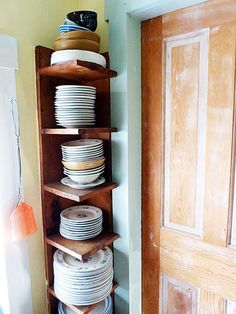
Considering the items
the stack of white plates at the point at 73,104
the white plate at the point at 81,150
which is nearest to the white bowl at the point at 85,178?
the white plate at the point at 81,150

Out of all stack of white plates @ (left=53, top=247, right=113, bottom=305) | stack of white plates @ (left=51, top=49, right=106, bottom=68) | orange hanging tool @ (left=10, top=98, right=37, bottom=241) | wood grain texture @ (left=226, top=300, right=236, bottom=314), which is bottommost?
wood grain texture @ (left=226, top=300, right=236, bottom=314)

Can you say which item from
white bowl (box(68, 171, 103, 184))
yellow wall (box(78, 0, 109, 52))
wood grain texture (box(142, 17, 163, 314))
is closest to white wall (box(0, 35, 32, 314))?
white bowl (box(68, 171, 103, 184))

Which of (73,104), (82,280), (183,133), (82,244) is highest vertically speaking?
(73,104)

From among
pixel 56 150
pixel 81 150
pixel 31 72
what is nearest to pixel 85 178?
pixel 81 150

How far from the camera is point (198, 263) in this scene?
3.31 feet

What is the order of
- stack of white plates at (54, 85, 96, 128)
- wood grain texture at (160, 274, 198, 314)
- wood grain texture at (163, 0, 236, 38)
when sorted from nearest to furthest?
wood grain texture at (163, 0, 236, 38) < stack of white plates at (54, 85, 96, 128) < wood grain texture at (160, 274, 198, 314)

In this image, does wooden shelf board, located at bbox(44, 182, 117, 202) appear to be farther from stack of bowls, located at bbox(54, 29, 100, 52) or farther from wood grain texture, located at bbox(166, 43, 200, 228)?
stack of bowls, located at bbox(54, 29, 100, 52)

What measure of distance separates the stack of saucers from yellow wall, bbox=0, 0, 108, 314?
0.55ft

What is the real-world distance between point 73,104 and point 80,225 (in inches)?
20.1

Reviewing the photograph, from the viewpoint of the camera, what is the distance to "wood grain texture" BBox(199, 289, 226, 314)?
0.98 m

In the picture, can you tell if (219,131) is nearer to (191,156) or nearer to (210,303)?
(191,156)

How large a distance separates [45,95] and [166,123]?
21.2 inches

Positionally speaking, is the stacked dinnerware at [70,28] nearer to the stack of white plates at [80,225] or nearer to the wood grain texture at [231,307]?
the stack of white plates at [80,225]

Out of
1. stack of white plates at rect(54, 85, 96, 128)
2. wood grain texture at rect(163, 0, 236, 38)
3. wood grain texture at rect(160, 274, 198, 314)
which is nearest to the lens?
wood grain texture at rect(163, 0, 236, 38)
